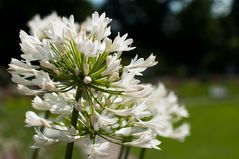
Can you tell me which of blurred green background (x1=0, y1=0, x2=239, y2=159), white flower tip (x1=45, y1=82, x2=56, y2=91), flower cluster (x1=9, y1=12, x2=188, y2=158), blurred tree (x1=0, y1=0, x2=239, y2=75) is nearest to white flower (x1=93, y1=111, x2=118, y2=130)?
flower cluster (x1=9, y1=12, x2=188, y2=158)

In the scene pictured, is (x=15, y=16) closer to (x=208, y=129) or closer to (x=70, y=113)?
(x=208, y=129)

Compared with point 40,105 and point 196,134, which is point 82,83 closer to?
point 40,105

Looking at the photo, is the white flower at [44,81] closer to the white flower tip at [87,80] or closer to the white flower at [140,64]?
the white flower tip at [87,80]

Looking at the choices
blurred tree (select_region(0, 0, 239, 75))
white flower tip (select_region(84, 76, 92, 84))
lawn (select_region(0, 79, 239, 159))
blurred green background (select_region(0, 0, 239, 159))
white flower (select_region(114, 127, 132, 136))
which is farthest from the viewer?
blurred tree (select_region(0, 0, 239, 75))

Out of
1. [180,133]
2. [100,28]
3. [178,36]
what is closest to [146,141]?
[100,28]

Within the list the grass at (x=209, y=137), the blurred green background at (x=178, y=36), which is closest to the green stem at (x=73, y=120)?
the grass at (x=209, y=137)

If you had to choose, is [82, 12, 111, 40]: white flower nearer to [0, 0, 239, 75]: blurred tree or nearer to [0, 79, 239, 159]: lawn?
[0, 79, 239, 159]: lawn

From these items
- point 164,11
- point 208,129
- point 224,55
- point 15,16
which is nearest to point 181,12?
point 164,11
